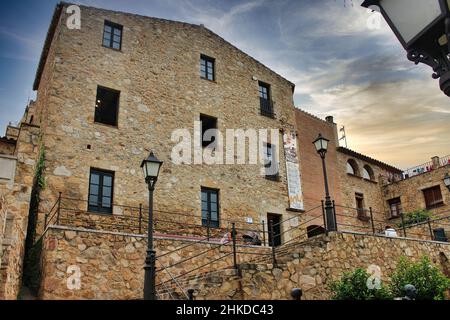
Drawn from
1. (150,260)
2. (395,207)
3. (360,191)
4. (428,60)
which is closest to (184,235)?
(150,260)

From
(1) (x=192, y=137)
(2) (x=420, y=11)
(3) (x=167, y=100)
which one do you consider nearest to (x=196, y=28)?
(3) (x=167, y=100)

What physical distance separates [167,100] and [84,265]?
24.9 feet

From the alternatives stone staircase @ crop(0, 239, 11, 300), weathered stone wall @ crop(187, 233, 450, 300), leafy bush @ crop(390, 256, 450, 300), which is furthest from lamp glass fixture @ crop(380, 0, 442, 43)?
leafy bush @ crop(390, 256, 450, 300)

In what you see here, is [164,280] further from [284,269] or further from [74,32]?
[74,32]

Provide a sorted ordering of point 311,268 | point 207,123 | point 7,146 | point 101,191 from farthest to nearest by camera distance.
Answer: point 207,123 → point 7,146 → point 101,191 → point 311,268

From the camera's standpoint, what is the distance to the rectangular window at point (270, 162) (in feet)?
58.1

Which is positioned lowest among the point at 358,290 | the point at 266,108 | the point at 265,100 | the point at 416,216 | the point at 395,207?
the point at 358,290

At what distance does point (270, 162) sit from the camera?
18.0 m

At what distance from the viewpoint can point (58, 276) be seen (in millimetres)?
9289

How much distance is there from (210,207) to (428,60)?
12458mm

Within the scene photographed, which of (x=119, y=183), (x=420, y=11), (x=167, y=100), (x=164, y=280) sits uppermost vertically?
(x=167, y=100)

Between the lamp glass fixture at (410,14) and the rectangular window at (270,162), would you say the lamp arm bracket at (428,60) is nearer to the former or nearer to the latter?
the lamp glass fixture at (410,14)

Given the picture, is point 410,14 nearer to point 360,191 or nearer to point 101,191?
point 101,191

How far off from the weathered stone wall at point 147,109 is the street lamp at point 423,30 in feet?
35.7
